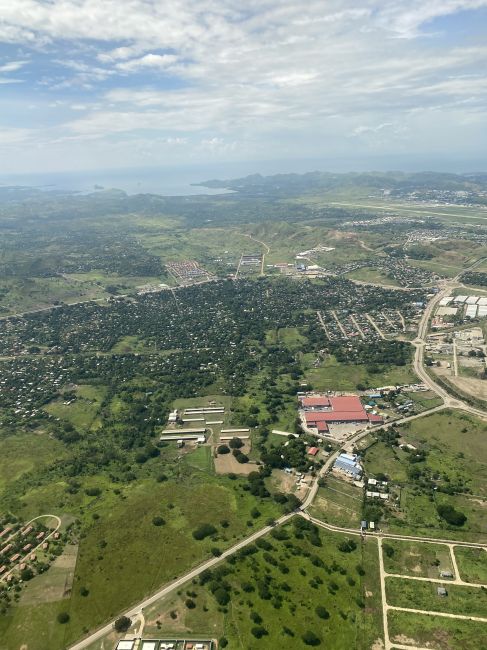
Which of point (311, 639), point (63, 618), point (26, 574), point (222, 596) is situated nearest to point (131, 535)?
point (26, 574)

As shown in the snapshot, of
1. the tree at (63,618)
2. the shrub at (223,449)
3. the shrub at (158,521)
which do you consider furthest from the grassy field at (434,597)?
the tree at (63,618)

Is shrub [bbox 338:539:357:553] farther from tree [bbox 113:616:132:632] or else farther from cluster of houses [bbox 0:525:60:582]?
cluster of houses [bbox 0:525:60:582]

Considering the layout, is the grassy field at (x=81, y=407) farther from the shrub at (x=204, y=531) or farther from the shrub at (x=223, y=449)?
the shrub at (x=204, y=531)

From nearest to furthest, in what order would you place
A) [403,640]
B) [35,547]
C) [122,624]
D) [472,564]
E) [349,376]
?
[403,640]
[122,624]
[472,564]
[35,547]
[349,376]

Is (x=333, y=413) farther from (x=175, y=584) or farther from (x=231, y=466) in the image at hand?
(x=175, y=584)

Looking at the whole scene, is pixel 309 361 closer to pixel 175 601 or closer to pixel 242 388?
pixel 242 388

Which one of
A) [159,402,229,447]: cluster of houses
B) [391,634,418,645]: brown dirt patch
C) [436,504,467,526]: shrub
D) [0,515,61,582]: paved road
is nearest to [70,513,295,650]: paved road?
[0,515,61,582]: paved road
